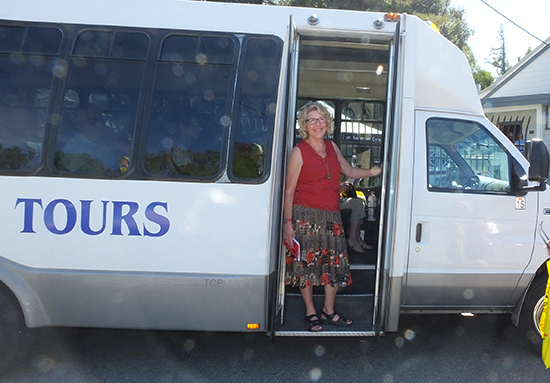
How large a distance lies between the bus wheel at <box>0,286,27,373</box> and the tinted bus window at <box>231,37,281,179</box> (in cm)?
195

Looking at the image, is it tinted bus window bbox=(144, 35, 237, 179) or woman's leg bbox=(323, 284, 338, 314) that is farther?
woman's leg bbox=(323, 284, 338, 314)

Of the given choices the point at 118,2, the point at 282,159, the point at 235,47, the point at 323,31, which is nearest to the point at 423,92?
the point at 323,31

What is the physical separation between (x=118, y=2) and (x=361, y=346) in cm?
353

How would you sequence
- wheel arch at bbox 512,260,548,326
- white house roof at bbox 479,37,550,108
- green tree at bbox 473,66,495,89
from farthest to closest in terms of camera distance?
green tree at bbox 473,66,495,89, white house roof at bbox 479,37,550,108, wheel arch at bbox 512,260,548,326

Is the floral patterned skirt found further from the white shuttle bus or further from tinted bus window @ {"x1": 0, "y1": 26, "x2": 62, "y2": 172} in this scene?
tinted bus window @ {"x1": 0, "y1": 26, "x2": 62, "y2": 172}

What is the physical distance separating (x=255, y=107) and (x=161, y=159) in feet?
2.67

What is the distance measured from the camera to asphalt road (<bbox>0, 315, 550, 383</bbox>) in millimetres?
3770

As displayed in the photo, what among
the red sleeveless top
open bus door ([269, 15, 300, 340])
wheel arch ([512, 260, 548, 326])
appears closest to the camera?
open bus door ([269, 15, 300, 340])

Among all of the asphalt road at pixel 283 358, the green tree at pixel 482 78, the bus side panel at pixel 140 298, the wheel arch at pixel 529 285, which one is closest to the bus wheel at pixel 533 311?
the wheel arch at pixel 529 285

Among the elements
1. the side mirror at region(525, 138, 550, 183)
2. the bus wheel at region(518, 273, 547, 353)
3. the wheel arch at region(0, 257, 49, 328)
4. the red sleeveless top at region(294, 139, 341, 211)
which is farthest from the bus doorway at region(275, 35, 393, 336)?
the wheel arch at region(0, 257, 49, 328)

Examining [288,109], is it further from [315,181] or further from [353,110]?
[353,110]

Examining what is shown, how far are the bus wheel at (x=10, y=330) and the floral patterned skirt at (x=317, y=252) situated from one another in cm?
209

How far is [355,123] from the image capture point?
6.15 metres

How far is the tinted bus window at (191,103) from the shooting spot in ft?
11.8
